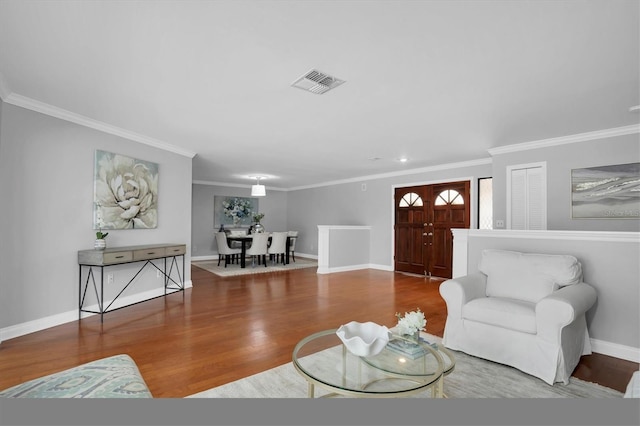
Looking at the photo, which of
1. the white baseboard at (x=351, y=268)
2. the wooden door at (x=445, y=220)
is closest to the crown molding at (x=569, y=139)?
the wooden door at (x=445, y=220)

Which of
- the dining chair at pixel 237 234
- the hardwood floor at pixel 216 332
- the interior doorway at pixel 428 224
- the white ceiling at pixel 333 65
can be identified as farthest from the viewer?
the dining chair at pixel 237 234

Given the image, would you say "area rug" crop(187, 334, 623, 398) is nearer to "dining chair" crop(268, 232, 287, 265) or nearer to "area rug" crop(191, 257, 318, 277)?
"area rug" crop(191, 257, 318, 277)

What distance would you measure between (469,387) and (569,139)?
3.67 m

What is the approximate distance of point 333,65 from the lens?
2428mm

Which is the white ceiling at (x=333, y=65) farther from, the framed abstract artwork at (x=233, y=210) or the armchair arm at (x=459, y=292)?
the framed abstract artwork at (x=233, y=210)

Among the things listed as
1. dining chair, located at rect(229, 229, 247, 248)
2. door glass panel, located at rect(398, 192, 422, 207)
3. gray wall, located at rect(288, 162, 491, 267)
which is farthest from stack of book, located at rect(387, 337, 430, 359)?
dining chair, located at rect(229, 229, 247, 248)

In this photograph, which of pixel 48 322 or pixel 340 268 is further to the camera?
pixel 340 268

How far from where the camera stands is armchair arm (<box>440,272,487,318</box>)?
9.51ft

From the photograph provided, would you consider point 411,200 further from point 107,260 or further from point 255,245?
point 107,260

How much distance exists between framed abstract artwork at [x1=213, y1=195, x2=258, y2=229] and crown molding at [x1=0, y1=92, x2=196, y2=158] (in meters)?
4.57

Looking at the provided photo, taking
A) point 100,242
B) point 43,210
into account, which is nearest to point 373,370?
point 100,242

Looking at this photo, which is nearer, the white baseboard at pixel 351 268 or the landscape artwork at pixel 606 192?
the landscape artwork at pixel 606 192

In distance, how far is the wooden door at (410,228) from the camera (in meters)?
7.07

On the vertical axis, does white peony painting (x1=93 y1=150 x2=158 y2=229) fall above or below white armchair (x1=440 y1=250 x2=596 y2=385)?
above
